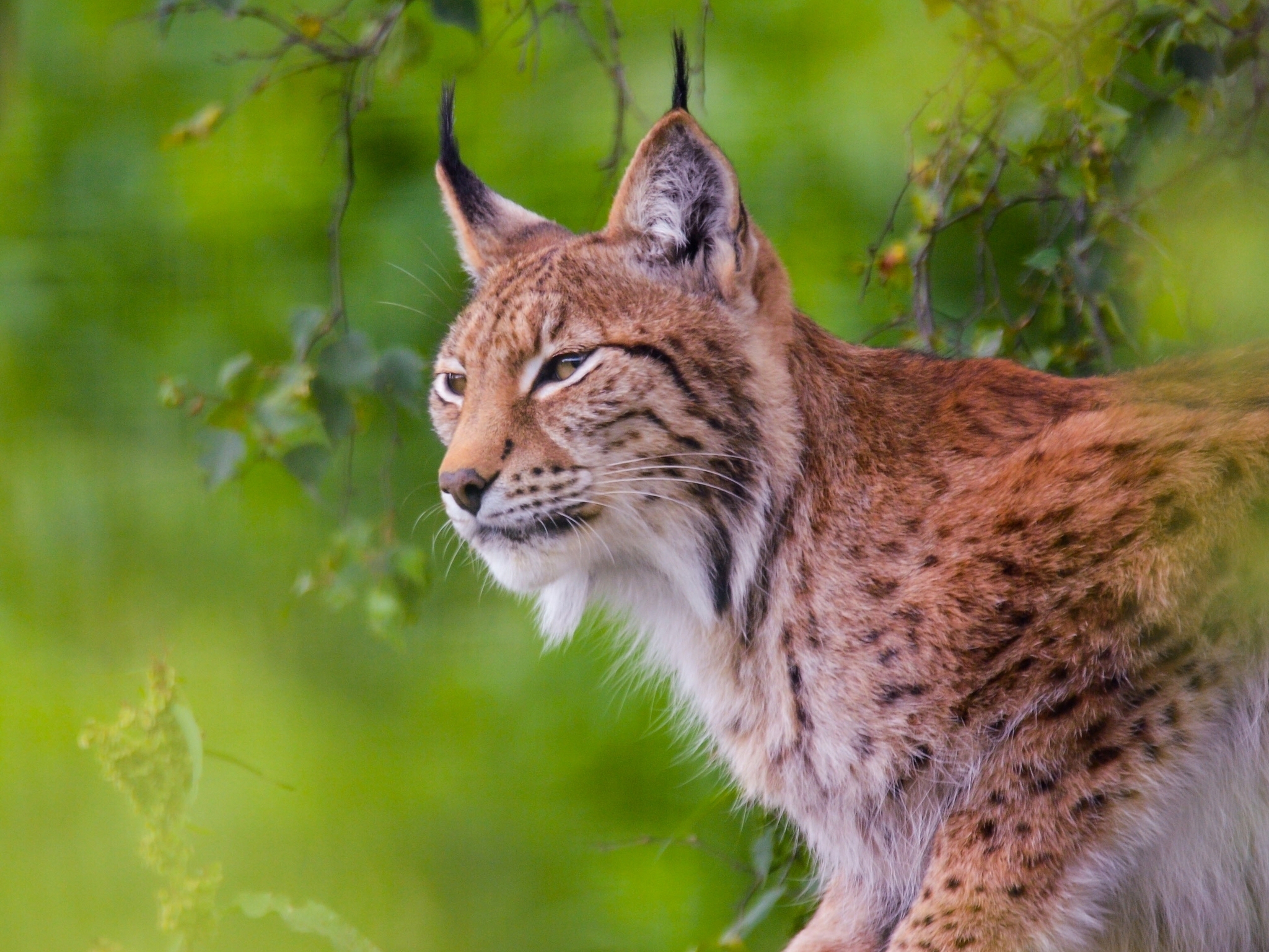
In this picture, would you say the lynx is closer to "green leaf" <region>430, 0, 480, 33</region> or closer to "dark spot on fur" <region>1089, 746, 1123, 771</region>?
"dark spot on fur" <region>1089, 746, 1123, 771</region>

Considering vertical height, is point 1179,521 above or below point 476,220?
above

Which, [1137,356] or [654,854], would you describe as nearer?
[1137,356]

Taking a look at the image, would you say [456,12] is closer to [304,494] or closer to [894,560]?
[894,560]

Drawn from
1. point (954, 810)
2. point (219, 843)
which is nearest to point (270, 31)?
point (219, 843)

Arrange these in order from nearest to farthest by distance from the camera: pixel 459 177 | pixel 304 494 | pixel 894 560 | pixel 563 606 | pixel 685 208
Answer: pixel 894 560
pixel 685 208
pixel 563 606
pixel 459 177
pixel 304 494

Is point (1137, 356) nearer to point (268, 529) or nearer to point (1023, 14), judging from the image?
point (1023, 14)

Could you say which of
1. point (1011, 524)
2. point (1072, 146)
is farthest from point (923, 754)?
point (1072, 146)

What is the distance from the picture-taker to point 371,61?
290 cm

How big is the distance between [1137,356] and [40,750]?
129 inches

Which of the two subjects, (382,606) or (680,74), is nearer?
(680,74)

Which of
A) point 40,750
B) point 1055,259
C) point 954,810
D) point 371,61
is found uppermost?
point 1055,259

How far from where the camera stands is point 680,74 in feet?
7.66

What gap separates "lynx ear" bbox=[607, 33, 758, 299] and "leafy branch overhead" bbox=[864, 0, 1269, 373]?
635mm

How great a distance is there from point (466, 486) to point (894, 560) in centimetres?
74
